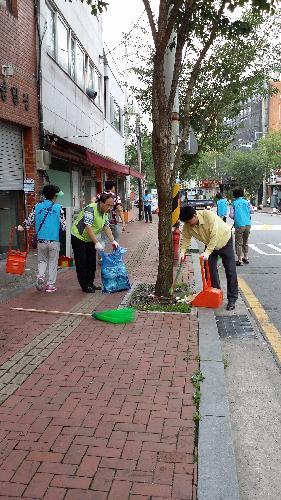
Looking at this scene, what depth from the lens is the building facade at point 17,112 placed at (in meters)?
9.76

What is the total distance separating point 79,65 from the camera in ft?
55.6

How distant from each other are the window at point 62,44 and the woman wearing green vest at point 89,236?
8291 millimetres

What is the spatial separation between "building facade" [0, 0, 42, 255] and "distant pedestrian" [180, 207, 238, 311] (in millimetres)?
5210

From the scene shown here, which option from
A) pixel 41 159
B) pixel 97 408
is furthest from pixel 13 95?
pixel 97 408

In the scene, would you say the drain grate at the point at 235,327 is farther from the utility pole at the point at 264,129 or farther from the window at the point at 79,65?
the utility pole at the point at 264,129

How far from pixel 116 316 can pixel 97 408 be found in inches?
89.8

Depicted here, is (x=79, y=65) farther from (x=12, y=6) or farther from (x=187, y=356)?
(x=187, y=356)

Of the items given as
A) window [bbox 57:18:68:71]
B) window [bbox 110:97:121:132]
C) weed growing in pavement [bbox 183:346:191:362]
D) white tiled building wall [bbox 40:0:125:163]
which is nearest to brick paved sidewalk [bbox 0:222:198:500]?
weed growing in pavement [bbox 183:346:191:362]

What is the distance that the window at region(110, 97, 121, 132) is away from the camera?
88.7 ft

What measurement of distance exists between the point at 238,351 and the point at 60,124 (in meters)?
10.8

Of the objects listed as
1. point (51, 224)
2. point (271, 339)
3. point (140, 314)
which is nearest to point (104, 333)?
point (140, 314)

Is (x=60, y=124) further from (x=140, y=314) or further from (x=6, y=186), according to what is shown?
(x=140, y=314)

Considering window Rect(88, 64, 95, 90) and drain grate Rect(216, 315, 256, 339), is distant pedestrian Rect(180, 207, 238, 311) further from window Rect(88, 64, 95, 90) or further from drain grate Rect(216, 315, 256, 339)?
window Rect(88, 64, 95, 90)

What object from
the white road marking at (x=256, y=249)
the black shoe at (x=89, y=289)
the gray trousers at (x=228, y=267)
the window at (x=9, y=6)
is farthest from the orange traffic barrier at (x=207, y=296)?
the window at (x=9, y=6)
